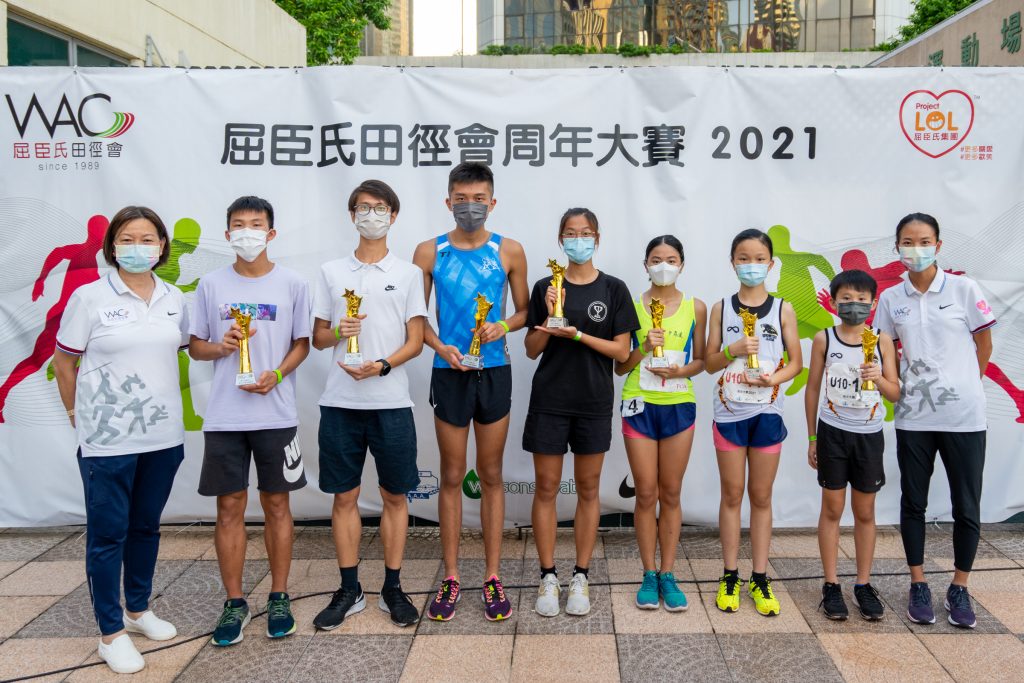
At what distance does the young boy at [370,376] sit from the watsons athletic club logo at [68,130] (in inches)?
77.9

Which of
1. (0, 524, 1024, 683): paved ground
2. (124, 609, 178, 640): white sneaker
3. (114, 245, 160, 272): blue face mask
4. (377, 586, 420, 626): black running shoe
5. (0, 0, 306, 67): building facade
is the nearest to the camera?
(0, 524, 1024, 683): paved ground

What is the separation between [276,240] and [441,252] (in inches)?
55.3

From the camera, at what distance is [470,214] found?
3678 millimetres

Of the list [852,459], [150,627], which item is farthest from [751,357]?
[150,627]

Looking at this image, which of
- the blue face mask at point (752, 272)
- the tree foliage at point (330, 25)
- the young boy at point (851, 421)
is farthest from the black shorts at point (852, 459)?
the tree foliage at point (330, 25)

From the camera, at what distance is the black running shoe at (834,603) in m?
3.63

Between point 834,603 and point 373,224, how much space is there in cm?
281

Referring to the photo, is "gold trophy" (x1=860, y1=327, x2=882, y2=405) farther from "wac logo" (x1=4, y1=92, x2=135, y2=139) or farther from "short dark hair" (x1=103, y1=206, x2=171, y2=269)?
"wac logo" (x1=4, y1=92, x2=135, y2=139)

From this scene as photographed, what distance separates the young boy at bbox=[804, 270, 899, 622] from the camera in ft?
11.7

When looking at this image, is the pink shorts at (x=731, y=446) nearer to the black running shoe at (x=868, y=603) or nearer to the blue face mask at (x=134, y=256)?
the black running shoe at (x=868, y=603)

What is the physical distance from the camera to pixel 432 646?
11.3ft

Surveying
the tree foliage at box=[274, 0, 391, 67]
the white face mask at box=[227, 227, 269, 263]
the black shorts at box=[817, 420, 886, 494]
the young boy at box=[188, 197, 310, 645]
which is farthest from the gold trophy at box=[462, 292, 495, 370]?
the tree foliage at box=[274, 0, 391, 67]

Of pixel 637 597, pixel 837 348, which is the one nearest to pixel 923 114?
pixel 837 348

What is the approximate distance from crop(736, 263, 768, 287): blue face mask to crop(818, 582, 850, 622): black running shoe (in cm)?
152
